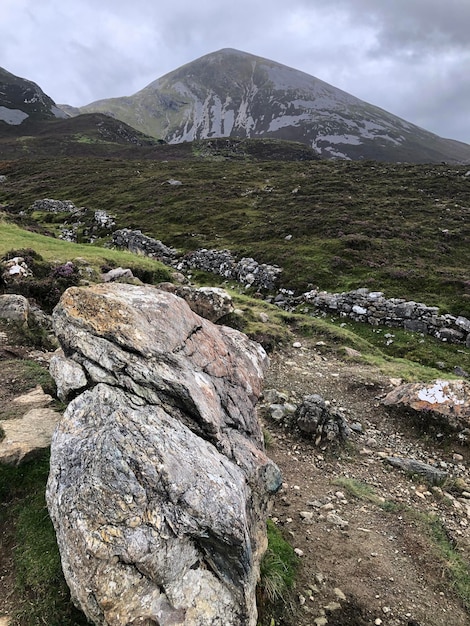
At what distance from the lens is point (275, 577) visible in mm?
6719

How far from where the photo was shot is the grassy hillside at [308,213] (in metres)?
31.8

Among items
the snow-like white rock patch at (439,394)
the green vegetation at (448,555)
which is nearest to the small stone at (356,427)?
the snow-like white rock patch at (439,394)

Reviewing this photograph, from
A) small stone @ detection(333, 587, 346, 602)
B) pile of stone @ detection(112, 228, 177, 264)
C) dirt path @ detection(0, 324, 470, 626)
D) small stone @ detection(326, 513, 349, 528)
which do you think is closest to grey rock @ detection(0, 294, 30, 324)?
dirt path @ detection(0, 324, 470, 626)

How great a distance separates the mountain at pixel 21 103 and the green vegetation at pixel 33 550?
195 m

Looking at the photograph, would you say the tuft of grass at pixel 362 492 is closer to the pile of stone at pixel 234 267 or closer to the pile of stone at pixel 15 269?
the pile of stone at pixel 15 269

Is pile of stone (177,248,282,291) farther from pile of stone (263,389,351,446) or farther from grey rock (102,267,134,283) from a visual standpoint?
pile of stone (263,389,351,446)

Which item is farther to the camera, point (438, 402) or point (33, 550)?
point (438, 402)

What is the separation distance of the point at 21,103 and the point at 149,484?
221743 mm

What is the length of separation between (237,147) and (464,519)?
140316mm

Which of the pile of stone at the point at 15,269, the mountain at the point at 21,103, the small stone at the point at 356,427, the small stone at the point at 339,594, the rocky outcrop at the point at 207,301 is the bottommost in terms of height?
the small stone at the point at 339,594

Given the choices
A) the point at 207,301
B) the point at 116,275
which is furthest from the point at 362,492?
the point at 116,275

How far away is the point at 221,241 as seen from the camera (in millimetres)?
41812

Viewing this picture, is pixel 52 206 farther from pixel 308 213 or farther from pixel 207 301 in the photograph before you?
pixel 207 301

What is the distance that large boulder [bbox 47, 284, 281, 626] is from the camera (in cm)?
484
